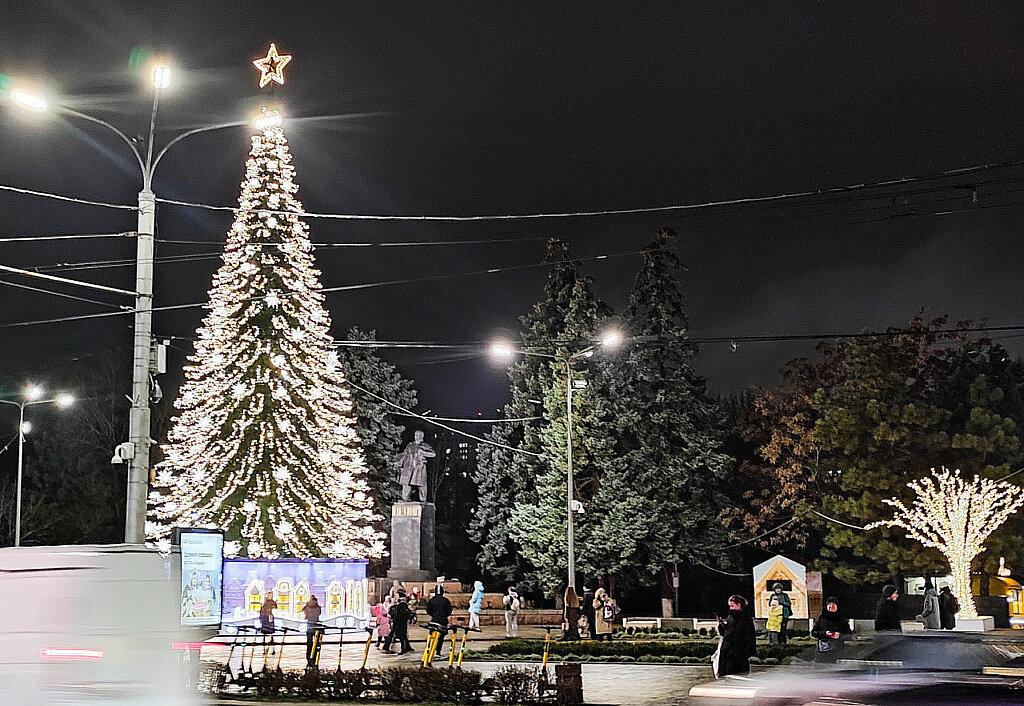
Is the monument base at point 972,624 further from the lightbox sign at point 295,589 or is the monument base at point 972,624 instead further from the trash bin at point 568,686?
the trash bin at point 568,686

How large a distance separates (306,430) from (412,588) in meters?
13.7

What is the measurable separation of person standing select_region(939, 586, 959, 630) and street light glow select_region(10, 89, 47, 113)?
30.1m

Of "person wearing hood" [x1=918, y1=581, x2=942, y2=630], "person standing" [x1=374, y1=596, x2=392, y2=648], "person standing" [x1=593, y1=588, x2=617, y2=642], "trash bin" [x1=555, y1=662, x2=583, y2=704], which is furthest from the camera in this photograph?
"person standing" [x1=593, y1=588, x2=617, y2=642]

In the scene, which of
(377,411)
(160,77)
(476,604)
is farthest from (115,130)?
(377,411)

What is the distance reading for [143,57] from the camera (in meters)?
22.4

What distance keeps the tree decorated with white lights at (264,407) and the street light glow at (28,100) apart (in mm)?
21501

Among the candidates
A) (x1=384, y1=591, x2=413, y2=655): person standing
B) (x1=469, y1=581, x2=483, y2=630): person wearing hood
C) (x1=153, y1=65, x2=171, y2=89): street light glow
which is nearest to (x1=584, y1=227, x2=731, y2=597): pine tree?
(x1=469, y1=581, x2=483, y2=630): person wearing hood

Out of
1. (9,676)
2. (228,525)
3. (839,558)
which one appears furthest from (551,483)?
(9,676)

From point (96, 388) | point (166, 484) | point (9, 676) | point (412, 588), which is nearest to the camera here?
point (9, 676)

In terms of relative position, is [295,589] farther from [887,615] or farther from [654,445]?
[654,445]

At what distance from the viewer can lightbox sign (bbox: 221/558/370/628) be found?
3578 cm

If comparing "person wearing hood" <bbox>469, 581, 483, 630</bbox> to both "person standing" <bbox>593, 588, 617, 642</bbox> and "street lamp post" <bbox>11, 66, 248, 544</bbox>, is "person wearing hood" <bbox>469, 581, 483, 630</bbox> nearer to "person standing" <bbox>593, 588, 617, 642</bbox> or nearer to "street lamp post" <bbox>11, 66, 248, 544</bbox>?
"person standing" <bbox>593, 588, 617, 642</bbox>

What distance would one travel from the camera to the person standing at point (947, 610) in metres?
38.1

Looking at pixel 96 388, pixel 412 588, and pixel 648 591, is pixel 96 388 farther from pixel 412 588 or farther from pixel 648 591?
pixel 648 591
